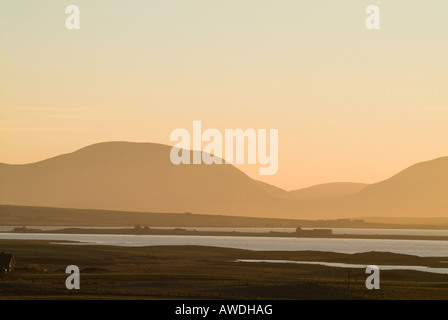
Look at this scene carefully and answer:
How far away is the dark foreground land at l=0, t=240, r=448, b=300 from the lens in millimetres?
93062

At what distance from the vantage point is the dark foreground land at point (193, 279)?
9306 centimetres

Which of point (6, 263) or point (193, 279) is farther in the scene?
point (6, 263)

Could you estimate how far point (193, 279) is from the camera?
11300 centimetres

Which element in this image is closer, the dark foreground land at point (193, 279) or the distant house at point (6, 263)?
the dark foreground land at point (193, 279)

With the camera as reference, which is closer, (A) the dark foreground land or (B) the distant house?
(A) the dark foreground land

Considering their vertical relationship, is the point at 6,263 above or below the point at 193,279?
above
